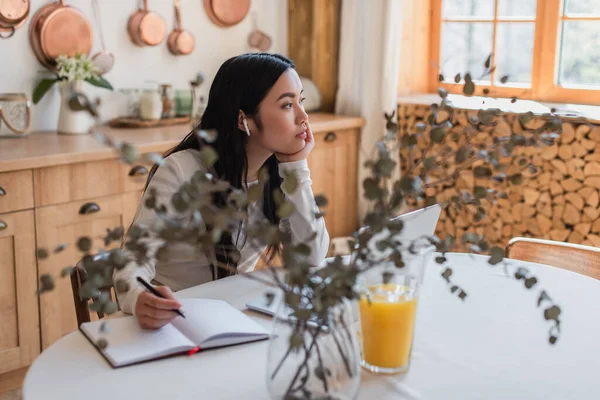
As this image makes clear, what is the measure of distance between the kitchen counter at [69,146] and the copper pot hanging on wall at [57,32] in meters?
0.33

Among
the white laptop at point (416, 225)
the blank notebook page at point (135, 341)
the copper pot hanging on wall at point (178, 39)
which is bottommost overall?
the blank notebook page at point (135, 341)

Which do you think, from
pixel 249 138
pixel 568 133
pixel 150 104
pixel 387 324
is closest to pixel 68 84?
pixel 150 104

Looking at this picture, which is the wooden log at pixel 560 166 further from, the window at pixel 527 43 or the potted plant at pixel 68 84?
the potted plant at pixel 68 84

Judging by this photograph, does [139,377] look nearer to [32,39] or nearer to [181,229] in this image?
Result: [181,229]

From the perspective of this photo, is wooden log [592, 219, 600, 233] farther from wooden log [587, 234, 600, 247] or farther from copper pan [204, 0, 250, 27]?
copper pan [204, 0, 250, 27]

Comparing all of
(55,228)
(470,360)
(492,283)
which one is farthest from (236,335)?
(55,228)

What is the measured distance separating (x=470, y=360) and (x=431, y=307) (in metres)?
0.26

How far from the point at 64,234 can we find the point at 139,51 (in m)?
1.08

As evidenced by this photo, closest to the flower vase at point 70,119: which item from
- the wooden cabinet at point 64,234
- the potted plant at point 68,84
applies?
the potted plant at point 68,84

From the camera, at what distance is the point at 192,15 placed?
3662mm

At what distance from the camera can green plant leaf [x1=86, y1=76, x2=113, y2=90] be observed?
3.16 metres

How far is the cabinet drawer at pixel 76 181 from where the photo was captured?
2.65m

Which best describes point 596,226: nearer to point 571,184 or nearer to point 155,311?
point 571,184

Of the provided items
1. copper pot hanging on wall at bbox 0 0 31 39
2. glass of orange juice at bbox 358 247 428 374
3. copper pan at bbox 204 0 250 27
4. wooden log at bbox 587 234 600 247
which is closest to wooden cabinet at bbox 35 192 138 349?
copper pot hanging on wall at bbox 0 0 31 39
